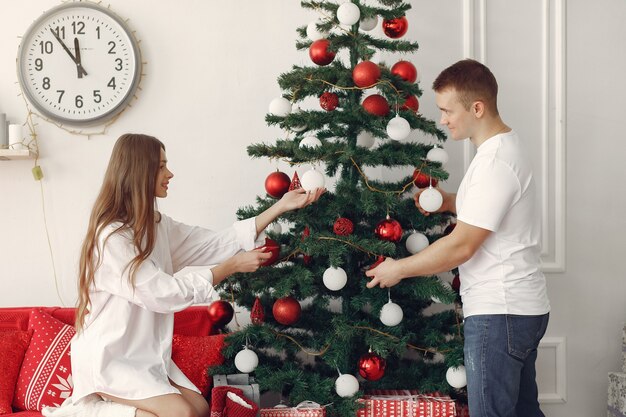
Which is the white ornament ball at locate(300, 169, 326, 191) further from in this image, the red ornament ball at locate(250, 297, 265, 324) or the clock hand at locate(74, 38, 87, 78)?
the clock hand at locate(74, 38, 87, 78)

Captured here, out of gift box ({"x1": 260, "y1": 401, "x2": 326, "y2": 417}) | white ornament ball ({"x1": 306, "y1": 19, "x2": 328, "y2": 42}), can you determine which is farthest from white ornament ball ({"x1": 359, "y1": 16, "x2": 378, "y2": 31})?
gift box ({"x1": 260, "y1": 401, "x2": 326, "y2": 417})

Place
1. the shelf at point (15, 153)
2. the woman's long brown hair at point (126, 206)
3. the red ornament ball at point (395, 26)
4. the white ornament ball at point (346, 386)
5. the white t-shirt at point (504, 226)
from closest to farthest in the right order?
the white t-shirt at point (504, 226)
the woman's long brown hair at point (126, 206)
the white ornament ball at point (346, 386)
the red ornament ball at point (395, 26)
the shelf at point (15, 153)

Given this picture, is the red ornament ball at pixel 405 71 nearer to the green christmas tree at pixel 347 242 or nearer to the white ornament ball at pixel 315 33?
the green christmas tree at pixel 347 242

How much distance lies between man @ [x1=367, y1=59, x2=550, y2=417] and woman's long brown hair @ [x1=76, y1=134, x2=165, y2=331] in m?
0.84

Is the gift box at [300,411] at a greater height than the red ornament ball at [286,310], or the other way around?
the red ornament ball at [286,310]

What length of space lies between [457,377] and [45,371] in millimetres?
1450

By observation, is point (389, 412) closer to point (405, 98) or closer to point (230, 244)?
point (230, 244)

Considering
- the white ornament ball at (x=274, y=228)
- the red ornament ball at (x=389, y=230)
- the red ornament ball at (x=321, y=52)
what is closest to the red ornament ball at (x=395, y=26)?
the red ornament ball at (x=321, y=52)

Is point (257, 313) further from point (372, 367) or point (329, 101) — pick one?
point (329, 101)

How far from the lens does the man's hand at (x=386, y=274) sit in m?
2.22

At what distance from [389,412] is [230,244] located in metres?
0.81

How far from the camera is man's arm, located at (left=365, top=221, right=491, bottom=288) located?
6.84 ft

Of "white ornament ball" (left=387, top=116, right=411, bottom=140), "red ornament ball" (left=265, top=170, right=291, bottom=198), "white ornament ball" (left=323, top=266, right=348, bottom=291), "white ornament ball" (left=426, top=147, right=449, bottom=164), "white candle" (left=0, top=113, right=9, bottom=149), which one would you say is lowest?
"white ornament ball" (left=323, top=266, right=348, bottom=291)

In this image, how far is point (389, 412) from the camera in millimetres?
2326
